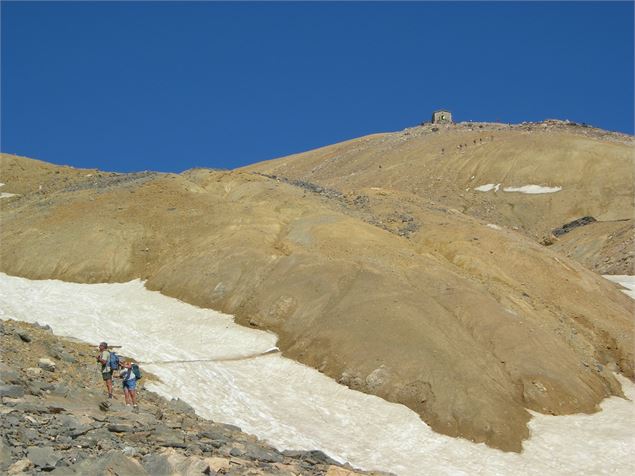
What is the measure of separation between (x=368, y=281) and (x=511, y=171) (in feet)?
212

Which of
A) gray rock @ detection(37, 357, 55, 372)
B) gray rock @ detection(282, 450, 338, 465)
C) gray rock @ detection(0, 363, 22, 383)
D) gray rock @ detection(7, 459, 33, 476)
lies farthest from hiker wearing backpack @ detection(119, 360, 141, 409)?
gray rock @ detection(7, 459, 33, 476)

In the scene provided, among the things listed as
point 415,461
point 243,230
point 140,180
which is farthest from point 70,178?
point 415,461

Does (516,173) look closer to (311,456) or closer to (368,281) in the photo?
(368,281)

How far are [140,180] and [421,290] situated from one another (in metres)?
25.1

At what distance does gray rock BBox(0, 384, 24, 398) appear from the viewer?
17031 millimetres

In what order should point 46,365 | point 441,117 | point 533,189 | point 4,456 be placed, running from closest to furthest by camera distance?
1. point 4,456
2. point 46,365
3. point 533,189
4. point 441,117

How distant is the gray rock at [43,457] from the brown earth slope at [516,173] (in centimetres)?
6347

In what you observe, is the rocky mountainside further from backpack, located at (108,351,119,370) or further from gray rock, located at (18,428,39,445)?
backpack, located at (108,351,119,370)

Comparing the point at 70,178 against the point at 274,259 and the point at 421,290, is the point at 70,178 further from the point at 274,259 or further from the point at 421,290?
the point at 421,290

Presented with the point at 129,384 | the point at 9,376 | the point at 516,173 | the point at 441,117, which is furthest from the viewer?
the point at 441,117

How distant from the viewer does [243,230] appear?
43.7 meters

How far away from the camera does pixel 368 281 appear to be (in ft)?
119

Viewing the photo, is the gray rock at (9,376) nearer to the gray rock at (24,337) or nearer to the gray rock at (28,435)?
the gray rock at (28,435)

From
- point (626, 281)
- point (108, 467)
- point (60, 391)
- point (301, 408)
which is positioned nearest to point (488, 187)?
point (626, 281)
